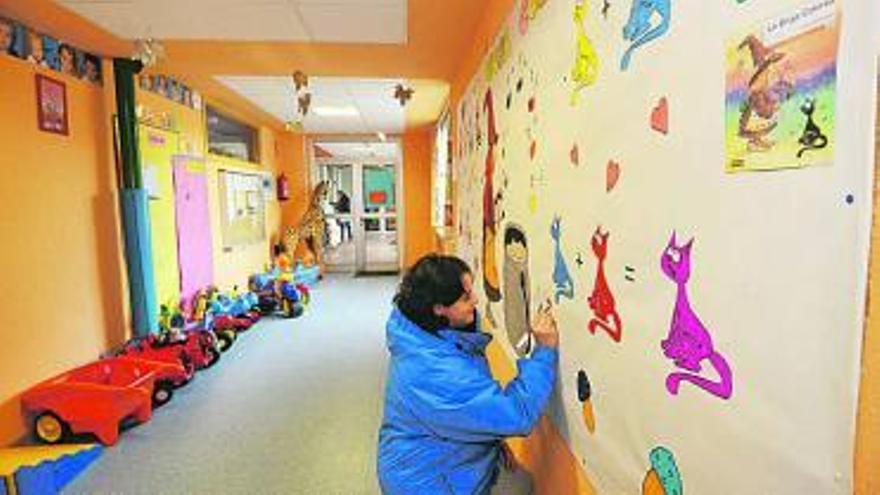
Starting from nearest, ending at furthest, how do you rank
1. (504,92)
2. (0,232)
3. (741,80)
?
(741,80), (504,92), (0,232)

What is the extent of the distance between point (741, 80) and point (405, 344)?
3.47 ft

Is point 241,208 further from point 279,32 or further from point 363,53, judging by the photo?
point 279,32

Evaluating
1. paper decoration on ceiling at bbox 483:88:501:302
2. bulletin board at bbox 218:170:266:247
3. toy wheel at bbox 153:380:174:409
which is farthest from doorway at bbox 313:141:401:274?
paper decoration on ceiling at bbox 483:88:501:302

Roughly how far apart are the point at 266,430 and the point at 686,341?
2.77 m

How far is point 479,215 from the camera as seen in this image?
2.74 metres

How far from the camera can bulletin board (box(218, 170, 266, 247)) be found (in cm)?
598

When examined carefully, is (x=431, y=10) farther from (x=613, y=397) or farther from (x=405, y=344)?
(x=613, y=397)

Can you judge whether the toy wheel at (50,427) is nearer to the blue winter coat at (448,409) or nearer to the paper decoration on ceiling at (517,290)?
the blue winter coat at (448,409)

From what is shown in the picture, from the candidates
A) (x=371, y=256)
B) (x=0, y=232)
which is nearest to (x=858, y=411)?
(x=0, y=232)

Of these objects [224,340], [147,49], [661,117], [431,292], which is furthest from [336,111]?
[661,117]

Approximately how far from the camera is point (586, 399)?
1.25m

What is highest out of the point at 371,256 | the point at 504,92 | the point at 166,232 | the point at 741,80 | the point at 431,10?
the point at 431,10

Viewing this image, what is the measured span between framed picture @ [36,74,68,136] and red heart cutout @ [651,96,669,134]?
3484 millimetres

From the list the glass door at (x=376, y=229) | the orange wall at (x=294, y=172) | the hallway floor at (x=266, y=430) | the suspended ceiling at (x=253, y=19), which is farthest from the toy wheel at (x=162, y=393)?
the glass door at (x=376, y=229)
